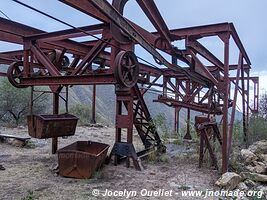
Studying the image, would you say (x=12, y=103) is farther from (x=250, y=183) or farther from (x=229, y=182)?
(x=250, y=183)

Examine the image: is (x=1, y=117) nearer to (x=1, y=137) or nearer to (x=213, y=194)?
(x=1, y=137)

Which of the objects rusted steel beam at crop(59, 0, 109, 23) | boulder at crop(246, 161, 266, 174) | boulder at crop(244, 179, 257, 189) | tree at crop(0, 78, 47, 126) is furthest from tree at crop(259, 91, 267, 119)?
rusted steel beam at crop(59, 0, 109, 23)

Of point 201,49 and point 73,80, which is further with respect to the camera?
point 201,49

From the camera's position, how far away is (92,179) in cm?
628

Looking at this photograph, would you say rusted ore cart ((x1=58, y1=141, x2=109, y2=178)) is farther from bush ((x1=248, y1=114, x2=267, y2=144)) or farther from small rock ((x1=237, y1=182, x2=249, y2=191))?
bush ((x1=248, y1=114, x2=267, y2=144))

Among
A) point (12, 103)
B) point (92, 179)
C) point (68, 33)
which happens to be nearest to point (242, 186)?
point (92, 179)

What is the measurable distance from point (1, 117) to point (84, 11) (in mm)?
15428

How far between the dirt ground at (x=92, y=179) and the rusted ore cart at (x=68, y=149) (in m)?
0.20

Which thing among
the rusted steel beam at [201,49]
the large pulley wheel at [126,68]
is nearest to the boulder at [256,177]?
the large pulley wheel at [126,68]

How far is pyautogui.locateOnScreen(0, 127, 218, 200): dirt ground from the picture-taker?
5324mm

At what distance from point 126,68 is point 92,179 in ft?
8.01

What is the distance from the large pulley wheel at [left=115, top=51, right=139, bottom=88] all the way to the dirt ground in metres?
2.05

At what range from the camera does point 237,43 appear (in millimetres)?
8094

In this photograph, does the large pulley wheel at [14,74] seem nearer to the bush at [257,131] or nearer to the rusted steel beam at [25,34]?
the rusted steel beam at [25,34]
